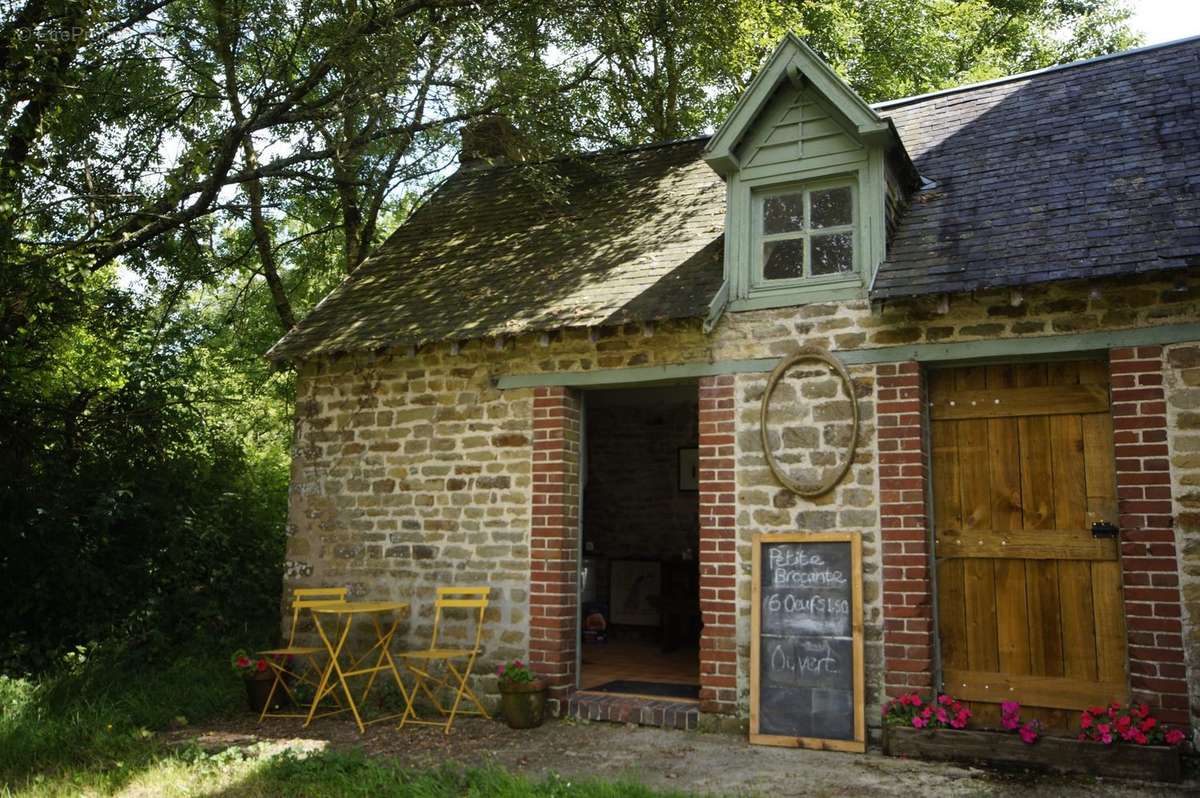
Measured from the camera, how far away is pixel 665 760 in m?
5.80

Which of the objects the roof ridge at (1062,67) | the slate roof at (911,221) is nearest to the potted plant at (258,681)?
the slate roof at (911,221)

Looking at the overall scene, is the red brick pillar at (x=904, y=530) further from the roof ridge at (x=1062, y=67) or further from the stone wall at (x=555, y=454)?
the roof ridge at (x=1062, y=67)

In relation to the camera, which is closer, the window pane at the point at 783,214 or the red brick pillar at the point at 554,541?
the window pane at the point at 783,214

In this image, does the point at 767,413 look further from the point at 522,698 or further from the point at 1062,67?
the point at 1062,67

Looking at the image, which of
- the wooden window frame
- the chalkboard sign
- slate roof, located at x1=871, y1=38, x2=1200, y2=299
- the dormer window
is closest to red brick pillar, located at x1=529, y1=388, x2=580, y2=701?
the chalkboard sign

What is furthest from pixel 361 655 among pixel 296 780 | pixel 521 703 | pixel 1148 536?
pixel 1148 536

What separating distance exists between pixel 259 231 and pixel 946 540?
35.3 feet

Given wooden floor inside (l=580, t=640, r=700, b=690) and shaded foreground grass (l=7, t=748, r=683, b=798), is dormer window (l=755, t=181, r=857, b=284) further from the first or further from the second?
shaded foreground grass (l=7, t=748, r=683, b=798)

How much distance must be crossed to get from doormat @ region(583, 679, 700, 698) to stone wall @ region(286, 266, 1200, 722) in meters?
0.49

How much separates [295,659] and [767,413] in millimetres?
4918

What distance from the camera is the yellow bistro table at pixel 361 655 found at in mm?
6961

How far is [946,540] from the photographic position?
623 centimetres

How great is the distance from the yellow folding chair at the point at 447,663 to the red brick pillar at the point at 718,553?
1.76 meters

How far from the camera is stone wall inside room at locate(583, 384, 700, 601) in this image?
1131 cm
